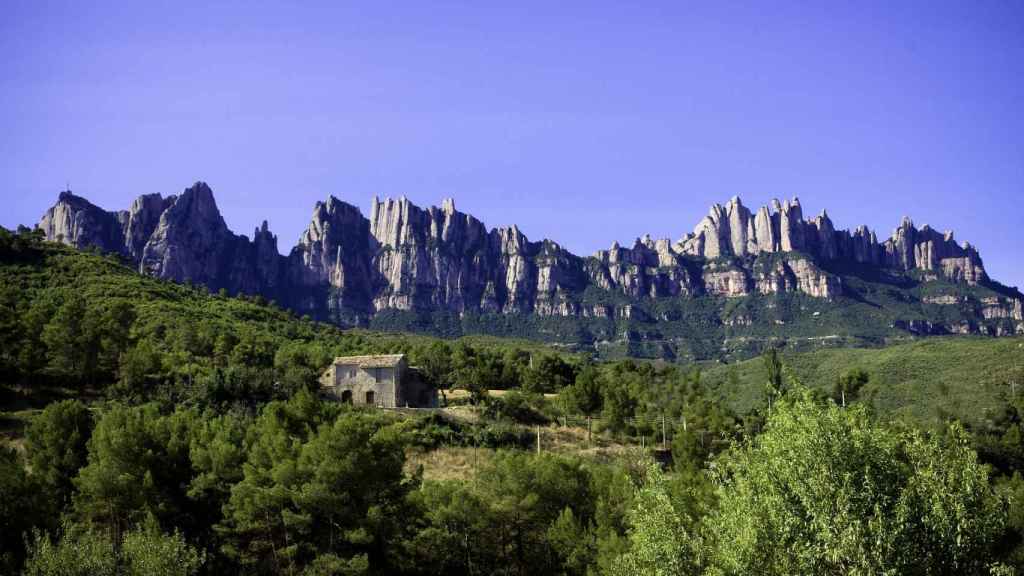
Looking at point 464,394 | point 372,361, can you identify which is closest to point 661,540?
point 372,361

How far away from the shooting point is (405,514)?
2870cm

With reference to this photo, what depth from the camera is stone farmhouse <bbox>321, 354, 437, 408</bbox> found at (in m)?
55.3

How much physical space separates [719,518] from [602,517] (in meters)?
11.8

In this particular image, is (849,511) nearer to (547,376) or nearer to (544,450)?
(544,450)

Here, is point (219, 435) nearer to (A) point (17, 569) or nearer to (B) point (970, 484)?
(A) point (17, 569)

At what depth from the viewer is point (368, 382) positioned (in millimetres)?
55469

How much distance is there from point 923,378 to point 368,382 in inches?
2397

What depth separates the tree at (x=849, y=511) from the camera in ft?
47.9

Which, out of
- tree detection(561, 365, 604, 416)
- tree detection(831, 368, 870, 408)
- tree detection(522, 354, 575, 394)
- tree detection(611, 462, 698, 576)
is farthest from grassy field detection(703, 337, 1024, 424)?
tree detection(611, 462, 698, 576)

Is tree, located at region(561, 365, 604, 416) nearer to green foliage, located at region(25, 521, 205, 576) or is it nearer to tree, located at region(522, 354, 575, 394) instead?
tree, located at region(522, 354, 575, 394)

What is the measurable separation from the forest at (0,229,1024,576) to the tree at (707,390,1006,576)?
1.9 inches

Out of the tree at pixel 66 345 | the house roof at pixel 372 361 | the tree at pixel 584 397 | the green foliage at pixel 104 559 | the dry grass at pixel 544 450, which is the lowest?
the dry grass at pixel 544 450

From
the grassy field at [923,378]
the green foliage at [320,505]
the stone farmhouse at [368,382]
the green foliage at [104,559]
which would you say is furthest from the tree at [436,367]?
the green foliage at [104,559]

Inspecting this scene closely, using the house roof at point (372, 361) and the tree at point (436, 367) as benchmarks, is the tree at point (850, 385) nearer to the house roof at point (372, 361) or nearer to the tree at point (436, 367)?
the tree at point (436, 367)
